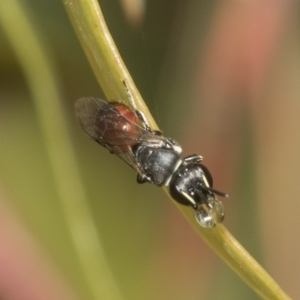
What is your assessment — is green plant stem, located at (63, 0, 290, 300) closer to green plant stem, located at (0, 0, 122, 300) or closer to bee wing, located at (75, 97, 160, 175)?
bee wing, located at (75, 97, 160, 175)

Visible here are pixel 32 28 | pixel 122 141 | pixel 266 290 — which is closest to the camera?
pixel 266 290

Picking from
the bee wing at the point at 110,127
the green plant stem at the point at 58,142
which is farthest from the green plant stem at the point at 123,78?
the green plant stem at the point at 58,142

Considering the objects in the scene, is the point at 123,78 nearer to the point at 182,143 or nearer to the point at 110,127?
the point at 110,127

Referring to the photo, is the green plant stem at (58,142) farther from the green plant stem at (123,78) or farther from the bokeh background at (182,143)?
the green plant stem at (123,78)

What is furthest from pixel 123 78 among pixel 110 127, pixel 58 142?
pixel 58 142

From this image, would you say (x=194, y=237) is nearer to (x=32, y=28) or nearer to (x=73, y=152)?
(x=73, y=152)

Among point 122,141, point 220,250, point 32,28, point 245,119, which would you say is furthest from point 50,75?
point 220,250
